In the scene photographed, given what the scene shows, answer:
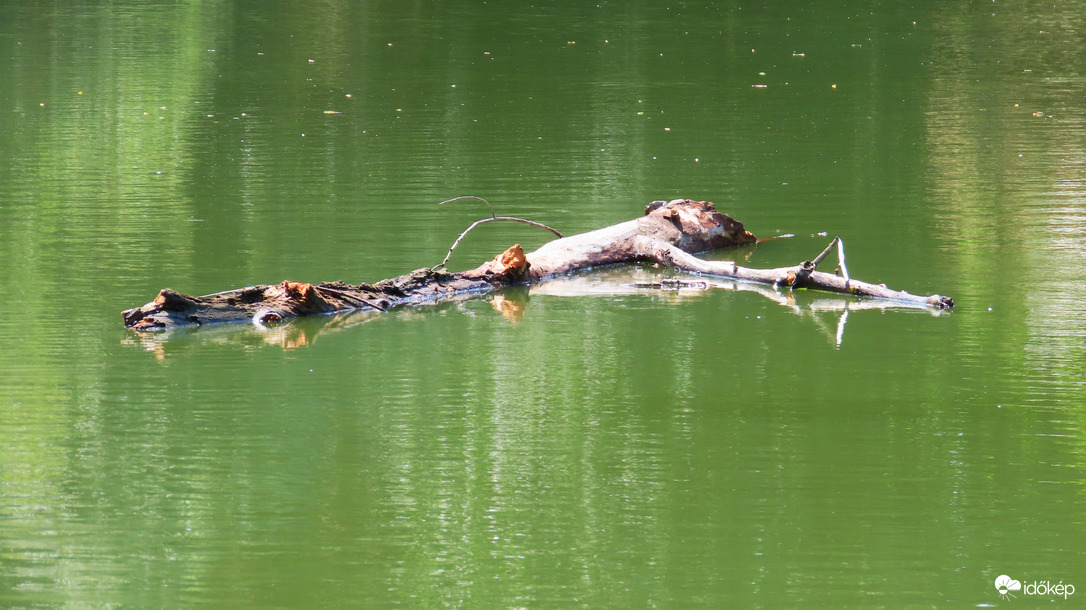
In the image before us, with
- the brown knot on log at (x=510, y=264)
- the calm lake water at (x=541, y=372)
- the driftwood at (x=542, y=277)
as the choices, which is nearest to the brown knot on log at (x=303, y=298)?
the driftwood at (x=542, y=277)

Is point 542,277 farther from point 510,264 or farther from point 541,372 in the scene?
point 541,372

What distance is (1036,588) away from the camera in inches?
227

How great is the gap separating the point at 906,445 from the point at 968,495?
68cm

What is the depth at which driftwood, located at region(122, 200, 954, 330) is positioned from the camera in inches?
378

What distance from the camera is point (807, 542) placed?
244 inches

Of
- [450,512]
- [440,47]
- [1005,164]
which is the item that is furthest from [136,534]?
[440,47]

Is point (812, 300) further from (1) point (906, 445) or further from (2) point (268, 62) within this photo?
(2) point (268, 62)

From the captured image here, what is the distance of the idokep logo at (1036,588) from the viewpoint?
5730 millimetres

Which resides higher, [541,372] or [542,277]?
[542,277]

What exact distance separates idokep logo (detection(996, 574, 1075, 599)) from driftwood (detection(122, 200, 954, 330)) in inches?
164

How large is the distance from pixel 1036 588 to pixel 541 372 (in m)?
3.60

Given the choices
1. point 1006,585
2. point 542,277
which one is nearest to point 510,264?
point 542,277

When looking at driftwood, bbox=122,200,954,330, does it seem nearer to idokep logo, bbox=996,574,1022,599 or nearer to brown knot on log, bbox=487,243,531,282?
brown knot on log, bbox=487,243,531,282

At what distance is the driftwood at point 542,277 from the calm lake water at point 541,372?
0.71ft
